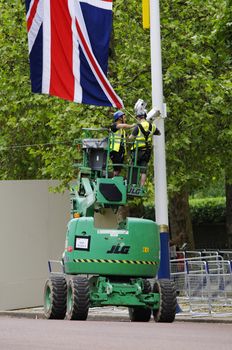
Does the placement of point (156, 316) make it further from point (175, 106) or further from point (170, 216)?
point (170, 216)

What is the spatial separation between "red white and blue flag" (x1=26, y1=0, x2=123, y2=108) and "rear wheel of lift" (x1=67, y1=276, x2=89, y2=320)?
382cm

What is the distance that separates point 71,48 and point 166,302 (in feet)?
17.9

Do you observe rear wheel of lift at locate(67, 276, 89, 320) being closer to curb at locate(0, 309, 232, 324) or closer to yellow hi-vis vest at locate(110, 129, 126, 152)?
yellow hi-vis vest at locate(110, 129, 126, 152)

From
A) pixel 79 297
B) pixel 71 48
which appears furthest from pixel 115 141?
pixel 79 297

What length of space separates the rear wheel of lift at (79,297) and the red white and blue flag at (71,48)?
3.82 m

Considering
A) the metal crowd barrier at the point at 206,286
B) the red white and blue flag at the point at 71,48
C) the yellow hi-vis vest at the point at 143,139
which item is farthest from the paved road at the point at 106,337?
the metal crowd barrier at the point at 206,286

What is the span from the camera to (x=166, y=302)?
22.0 meters

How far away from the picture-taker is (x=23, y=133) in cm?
3653

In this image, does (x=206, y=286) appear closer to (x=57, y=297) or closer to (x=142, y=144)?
(x=142, y=144)

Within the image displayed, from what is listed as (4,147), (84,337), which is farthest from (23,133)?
(84,337)

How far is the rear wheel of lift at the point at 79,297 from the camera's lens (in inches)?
849

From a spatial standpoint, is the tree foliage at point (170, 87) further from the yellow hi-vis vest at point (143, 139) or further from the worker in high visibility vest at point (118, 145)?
the yellow hi-vis vest at point (143, 139)

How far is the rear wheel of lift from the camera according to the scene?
70.7 ft

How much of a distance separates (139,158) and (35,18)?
11.5ft
